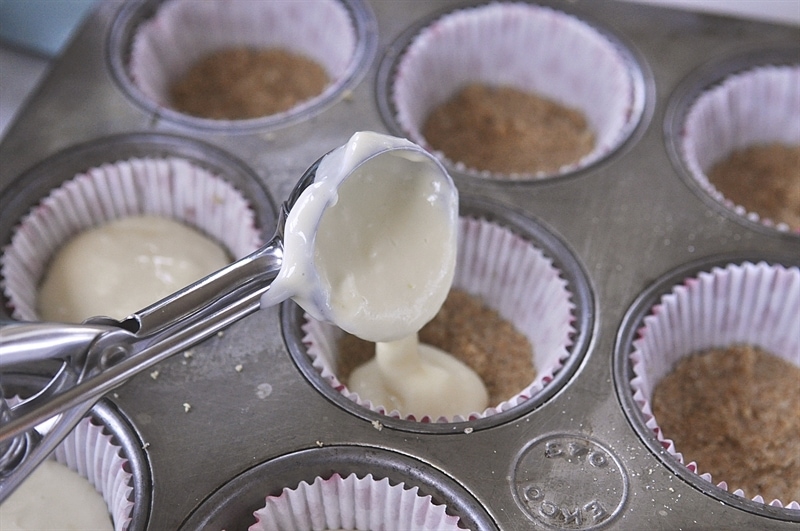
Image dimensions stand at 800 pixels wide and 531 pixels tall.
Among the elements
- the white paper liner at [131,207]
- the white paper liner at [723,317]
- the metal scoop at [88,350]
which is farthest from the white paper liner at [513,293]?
the metal scoop at [88,350]

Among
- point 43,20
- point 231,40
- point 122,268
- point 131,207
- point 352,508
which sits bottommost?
point 352,508

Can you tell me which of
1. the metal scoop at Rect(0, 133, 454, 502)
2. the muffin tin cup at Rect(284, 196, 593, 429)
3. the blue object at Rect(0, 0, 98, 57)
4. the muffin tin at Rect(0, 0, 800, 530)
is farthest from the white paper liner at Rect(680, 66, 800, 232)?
the blue object at Rect(0, 0, 98, 57)

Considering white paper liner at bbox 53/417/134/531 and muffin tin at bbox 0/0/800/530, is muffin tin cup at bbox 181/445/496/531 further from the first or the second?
white paper liner at bbox 53/417/134/531

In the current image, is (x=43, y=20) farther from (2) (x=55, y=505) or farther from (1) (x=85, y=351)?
(1) (x=85, y=351)

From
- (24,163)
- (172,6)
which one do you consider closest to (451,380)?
(24,163)

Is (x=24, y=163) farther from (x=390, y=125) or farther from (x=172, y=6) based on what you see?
(x=390, y=125)

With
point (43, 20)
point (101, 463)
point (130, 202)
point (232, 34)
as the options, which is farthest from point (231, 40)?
point (101, 463)
